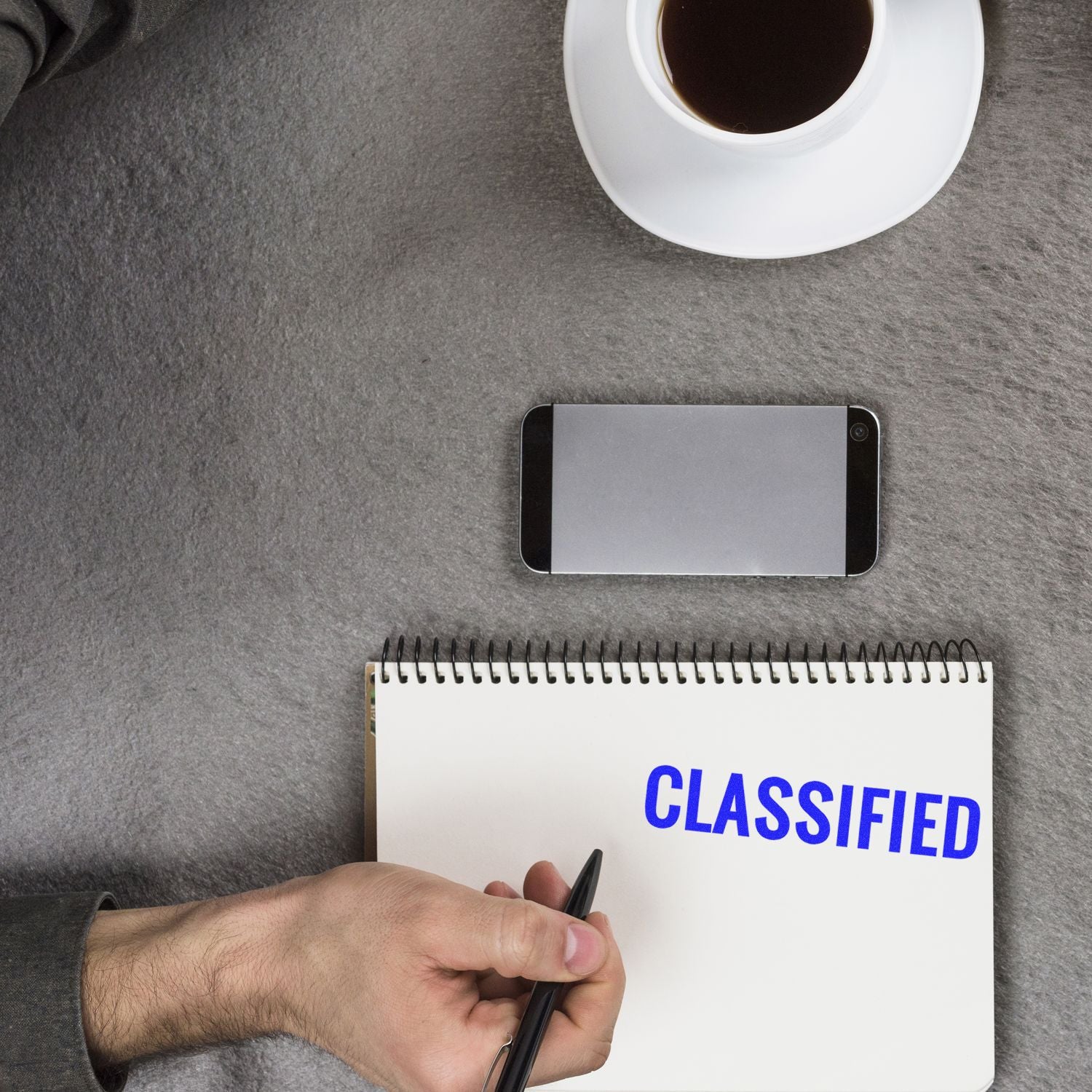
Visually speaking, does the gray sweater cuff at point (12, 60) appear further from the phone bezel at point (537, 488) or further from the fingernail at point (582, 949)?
the fingernail at point (582, 949)

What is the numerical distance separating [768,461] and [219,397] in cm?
33

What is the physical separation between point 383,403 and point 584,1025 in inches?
13.8

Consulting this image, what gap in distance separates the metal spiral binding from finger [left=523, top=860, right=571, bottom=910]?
104 mm

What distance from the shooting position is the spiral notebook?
51cm

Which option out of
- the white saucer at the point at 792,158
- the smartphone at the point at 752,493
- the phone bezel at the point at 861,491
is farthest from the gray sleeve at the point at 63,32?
the phone bezel at the point at 861,491

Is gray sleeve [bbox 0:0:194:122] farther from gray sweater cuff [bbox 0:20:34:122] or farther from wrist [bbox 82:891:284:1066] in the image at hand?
wrist [bbox 82:891:284:1066]

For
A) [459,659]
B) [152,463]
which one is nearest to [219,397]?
[152,463]

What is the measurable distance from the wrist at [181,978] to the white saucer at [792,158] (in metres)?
0.43

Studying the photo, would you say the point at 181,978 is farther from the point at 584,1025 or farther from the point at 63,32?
the point at 63,32

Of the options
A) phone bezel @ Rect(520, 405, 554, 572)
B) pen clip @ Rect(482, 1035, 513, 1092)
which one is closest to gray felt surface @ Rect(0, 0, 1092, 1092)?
phone bezel @ Rect(520, 405, 554, 572)

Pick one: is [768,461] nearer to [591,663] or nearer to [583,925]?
[591,663]

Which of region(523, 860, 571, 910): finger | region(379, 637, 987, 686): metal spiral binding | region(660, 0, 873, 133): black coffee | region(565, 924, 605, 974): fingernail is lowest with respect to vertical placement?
region(565, 924, 605, 974): fingernail

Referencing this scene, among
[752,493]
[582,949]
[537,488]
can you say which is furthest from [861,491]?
[582,949]

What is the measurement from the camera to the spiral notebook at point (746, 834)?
0.51 metres
